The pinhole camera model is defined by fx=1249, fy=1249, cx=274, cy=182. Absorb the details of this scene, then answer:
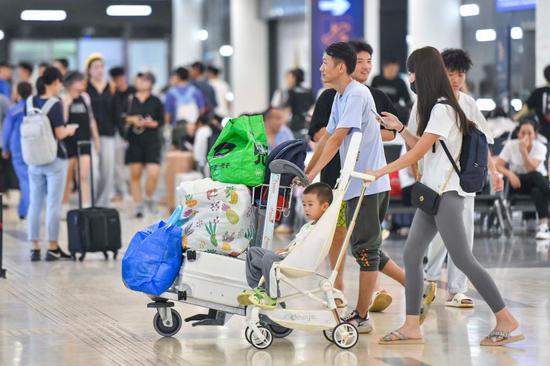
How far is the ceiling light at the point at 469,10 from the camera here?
1852 cm

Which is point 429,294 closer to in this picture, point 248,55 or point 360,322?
point 360,322

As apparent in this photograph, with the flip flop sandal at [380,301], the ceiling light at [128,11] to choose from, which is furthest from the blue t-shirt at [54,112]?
the ceiling light at [128,11]

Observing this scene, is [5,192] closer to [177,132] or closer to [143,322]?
[177,132]

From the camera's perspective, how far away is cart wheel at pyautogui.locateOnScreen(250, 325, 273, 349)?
712 cm

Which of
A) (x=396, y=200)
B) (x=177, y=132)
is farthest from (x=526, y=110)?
(x=177, y=132)

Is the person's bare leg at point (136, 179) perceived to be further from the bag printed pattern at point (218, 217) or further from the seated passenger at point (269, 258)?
the seated passenger at point (269, 258)

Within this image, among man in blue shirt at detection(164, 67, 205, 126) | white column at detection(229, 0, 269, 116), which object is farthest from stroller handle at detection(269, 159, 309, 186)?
white column at detection(229, 0, 269, 116)

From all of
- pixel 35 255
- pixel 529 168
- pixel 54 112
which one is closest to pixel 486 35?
pixel 529 168

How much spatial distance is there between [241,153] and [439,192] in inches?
46.9

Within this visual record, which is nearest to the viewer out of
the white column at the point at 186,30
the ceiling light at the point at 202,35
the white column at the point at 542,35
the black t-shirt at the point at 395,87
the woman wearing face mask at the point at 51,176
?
the woman wearing face mask at the point at 51,176

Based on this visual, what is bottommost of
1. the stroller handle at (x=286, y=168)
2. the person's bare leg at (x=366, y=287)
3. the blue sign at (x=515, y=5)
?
the person's bare leg at (x=366, y=287)

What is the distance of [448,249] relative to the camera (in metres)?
7.15

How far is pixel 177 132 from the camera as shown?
59.6ft

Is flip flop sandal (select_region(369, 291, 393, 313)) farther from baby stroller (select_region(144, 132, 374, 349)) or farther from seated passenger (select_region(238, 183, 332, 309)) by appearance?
seated passenger (select_region(238, 183, 332, 309))
